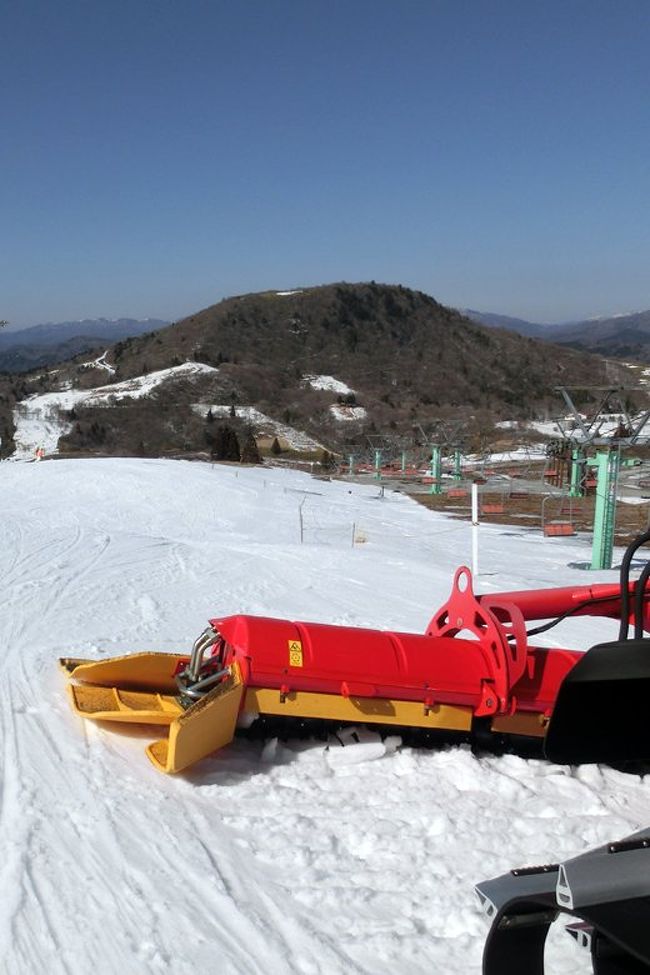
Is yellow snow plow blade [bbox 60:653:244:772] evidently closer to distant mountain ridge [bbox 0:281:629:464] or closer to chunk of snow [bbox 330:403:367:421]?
distant mountain ridge [bbox 0:281:629:464]

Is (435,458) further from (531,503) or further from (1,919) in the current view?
(1,919)

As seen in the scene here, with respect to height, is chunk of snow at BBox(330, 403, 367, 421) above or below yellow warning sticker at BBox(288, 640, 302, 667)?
below

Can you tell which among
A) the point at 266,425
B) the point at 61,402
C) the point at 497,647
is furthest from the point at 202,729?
the point at 61,402

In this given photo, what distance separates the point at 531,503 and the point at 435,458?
26.0ft

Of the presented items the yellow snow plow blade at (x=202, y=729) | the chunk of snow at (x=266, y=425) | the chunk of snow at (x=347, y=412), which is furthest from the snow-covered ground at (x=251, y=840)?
the chunk of snow at (x=347, y=412)

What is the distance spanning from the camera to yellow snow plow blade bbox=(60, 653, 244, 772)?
171 inches

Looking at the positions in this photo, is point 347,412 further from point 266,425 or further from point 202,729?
point 202,729

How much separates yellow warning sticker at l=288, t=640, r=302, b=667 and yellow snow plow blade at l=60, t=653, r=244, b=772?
12.9 inches

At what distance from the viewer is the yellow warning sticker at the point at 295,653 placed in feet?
15.5

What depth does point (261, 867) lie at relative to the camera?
3645 mm

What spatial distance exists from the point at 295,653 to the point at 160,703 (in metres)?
1.12

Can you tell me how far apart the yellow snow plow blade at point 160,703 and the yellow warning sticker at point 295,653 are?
33cm

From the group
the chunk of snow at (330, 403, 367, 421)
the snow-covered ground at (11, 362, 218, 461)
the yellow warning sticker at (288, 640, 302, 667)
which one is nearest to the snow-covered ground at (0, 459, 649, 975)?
the yellow warning sticker at (288, 640, 302, 667)

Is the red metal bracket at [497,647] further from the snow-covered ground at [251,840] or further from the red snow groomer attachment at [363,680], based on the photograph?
the snow-covered ground at [251,840]
